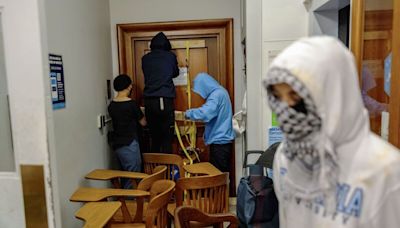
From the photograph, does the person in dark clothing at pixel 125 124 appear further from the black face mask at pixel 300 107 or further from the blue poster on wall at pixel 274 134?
the black face mask at pixel 300 107

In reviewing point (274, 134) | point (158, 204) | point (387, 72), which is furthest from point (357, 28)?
point (158, 204)

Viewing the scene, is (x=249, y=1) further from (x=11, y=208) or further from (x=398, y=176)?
(x=11, y=208)

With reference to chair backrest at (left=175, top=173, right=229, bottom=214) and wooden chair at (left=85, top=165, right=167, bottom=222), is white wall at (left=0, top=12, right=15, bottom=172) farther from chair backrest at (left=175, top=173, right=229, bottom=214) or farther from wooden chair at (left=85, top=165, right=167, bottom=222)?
chair backrest at (left=175, top=173, right=229, bottom=214)

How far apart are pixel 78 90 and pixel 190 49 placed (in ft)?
4.35

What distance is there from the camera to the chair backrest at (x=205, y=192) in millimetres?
2082

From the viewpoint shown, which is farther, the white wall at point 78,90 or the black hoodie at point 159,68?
the black hoodie at point 159,68

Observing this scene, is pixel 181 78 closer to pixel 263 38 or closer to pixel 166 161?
pixel 166 161

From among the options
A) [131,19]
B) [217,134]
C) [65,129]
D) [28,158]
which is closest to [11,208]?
[28,158]

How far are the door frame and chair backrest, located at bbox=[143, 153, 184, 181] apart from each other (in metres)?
1.00

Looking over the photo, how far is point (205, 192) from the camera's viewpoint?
2.16m

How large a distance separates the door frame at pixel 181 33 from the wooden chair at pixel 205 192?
53.7 inches

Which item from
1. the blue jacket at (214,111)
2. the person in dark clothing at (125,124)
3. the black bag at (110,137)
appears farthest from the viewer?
the blue jacket at (214,111)

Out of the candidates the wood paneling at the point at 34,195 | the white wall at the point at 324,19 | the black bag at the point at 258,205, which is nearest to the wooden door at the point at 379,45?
the black bag at the point at 258,205

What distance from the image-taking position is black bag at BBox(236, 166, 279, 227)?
1.50 m
